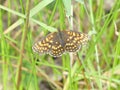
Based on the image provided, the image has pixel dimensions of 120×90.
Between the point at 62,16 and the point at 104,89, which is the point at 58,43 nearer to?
the point at 62,16

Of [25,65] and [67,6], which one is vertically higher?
[67,6]

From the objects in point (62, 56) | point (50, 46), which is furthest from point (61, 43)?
point (62, 56)

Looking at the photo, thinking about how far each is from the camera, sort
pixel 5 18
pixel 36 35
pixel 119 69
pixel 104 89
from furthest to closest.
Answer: pixel 5 18 < pixel 36 35 < pixel 104 89 < pixel 119 69

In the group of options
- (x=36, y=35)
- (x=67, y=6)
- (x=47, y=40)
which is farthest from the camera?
(x=36, y=35)

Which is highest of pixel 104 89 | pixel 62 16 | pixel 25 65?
pixel 62 16

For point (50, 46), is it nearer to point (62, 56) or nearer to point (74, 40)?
point (74, 40)

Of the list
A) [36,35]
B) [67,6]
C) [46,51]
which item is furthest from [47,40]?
[36,35]
